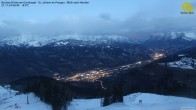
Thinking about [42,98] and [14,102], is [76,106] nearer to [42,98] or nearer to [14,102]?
[42,98]

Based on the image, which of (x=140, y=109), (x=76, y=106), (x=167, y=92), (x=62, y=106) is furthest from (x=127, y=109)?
(x=167, y=92)

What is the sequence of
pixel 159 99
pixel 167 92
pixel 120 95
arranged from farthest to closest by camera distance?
pixel 167 92, pixel 120 95, pixel 159 99

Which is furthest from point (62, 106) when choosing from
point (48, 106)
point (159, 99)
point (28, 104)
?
point (159, 99)

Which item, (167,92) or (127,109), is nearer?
(127,109)

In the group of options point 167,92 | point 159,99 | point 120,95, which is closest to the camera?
point 159,99

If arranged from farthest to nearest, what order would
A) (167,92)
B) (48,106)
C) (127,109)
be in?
1. (167,92)
2. (48,106)
3. (127,109)

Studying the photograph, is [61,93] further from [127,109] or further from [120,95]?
[127,109]

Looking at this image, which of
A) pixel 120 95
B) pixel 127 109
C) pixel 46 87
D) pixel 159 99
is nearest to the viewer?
pixel 127 109

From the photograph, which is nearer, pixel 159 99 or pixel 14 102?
pixel 159 99
